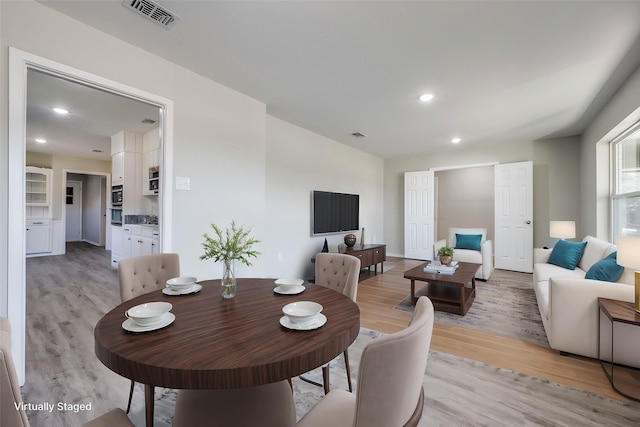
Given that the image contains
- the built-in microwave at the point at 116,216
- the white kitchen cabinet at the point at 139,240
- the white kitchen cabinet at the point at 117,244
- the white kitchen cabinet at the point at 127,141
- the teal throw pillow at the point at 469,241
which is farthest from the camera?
the teal throw pillow at the point at 469,241

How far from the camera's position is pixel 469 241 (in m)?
4.86

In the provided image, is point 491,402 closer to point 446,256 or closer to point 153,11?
point 446,256

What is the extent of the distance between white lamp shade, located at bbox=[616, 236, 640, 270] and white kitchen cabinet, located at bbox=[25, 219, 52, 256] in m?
6.66

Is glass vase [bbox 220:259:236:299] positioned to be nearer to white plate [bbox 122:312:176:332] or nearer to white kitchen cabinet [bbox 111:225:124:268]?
white plate [bbox 122:312:176:332]

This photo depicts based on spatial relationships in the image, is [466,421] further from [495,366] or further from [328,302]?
[328,302]

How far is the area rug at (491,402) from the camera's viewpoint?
1507 millimetres

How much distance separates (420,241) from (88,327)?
5982 millimetres

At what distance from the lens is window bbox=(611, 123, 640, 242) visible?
3.05 m

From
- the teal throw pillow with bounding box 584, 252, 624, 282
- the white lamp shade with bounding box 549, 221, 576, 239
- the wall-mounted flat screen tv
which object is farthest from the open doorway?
the white lamp shade with bounding box 549, 221, 576, 239

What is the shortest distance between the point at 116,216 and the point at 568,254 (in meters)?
6.86

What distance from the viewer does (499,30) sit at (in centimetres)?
200

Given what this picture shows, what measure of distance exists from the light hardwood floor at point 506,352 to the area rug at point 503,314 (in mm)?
137

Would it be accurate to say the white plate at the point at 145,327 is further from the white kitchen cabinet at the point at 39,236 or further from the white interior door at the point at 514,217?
the white interior door at the point at 514,217

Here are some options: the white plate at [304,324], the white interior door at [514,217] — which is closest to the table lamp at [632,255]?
the white plate at [304,324]
